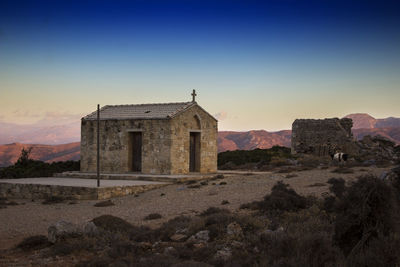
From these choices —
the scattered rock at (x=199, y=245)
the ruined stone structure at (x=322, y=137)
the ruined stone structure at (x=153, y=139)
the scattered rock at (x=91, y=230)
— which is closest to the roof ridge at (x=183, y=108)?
the ruined stone structure at (x=153, y=139)

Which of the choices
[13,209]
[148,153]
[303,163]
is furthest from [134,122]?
[303,163]

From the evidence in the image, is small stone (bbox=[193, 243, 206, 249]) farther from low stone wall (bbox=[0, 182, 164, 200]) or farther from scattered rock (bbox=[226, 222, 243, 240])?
low stone wall (bbox=[0, 182, 164, 200])

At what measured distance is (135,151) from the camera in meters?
21.5

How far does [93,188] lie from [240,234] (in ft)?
31.1

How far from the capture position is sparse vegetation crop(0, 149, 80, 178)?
74.2 ft

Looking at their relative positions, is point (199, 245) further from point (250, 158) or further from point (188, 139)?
point (250, 158)

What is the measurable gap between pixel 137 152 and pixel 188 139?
9.84 ft

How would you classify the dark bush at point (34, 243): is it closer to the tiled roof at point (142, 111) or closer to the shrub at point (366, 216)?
the shrub at point (366, 216)

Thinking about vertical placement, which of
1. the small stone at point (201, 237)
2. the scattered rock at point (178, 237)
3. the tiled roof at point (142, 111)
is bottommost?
the scattered rock at point (178, 237)

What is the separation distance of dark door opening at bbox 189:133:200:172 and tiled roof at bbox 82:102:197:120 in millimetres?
1929

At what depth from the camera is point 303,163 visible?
23.3 meters

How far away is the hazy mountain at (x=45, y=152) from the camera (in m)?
66.0

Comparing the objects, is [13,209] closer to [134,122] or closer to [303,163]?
[134,122]

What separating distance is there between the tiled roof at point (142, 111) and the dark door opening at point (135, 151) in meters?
1.11
